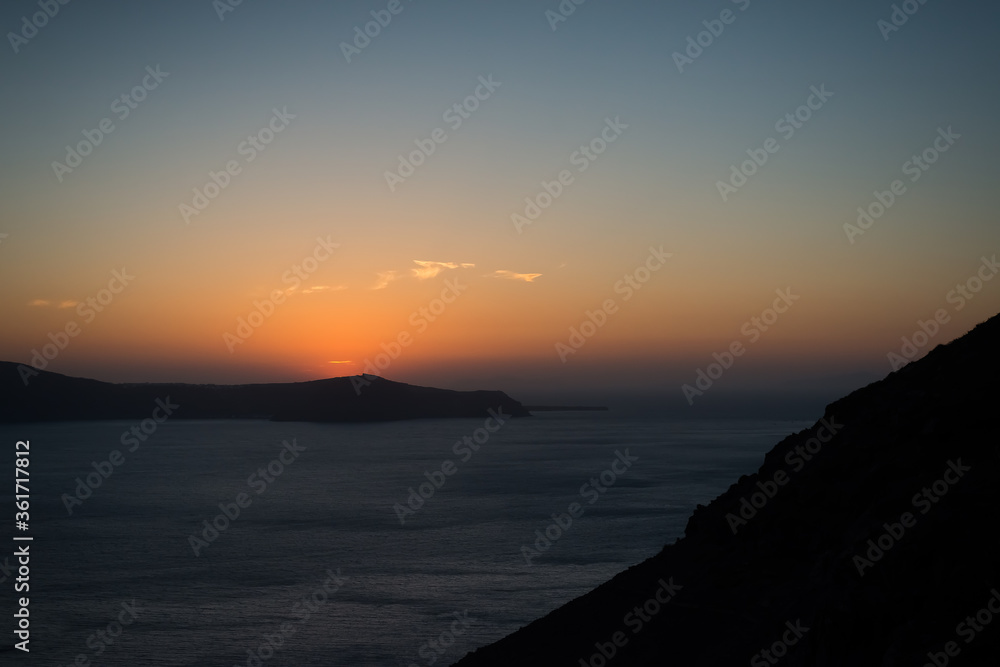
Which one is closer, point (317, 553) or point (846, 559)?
point (846, 559)

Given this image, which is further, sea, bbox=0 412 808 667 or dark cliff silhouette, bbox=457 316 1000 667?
sea, bbox=0 412 808 667

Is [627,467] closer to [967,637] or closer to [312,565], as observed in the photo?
[312,565]

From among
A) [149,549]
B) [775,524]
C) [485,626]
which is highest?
[775,524]

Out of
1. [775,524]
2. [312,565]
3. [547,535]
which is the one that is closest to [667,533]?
[547,535]

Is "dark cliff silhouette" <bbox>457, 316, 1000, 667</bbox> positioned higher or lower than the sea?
higher

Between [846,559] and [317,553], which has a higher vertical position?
[846,559]
